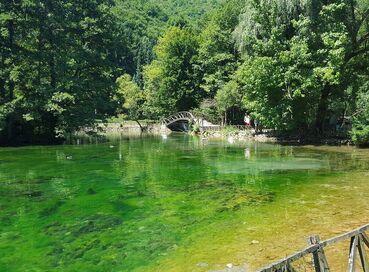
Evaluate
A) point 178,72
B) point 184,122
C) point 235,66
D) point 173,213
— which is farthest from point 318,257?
point 178,72

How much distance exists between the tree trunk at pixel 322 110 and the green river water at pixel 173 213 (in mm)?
11649

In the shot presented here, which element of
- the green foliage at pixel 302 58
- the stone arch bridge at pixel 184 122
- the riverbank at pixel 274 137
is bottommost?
the riverbank at pixel 274 137

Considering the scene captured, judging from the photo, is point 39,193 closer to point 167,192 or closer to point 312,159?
point 167,192

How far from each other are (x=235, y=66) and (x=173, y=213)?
152 feet

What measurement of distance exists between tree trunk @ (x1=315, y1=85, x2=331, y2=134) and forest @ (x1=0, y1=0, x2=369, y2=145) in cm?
9

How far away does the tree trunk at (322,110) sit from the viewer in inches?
1328

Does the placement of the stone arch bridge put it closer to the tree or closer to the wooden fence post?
the tree

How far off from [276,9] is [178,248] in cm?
2734

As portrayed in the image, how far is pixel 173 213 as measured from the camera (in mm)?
12570

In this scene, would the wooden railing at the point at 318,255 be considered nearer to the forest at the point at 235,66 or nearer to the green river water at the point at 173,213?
the green river water at the point at 173,213

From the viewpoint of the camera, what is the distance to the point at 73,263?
8570 mm

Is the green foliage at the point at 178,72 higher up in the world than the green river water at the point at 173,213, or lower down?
higher up

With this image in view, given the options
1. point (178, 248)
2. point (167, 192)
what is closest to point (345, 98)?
point (167, 192)

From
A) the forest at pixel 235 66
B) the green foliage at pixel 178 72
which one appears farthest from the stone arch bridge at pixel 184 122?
the green foliage at pixel 178 72
